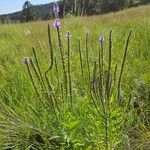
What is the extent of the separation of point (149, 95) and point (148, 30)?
1.86 meters

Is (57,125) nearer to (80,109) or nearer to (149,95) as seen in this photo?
(80,109)

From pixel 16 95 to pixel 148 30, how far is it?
2158 mm

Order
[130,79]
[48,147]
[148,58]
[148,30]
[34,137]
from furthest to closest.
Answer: [148,30], [148,58], [130,79], [34,137], [48,147]

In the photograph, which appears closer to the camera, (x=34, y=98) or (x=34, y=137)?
(x=34, y=137)

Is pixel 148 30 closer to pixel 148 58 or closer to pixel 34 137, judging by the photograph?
pixel 148 58

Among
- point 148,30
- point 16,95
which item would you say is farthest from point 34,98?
point 148,30

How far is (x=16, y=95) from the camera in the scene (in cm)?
278

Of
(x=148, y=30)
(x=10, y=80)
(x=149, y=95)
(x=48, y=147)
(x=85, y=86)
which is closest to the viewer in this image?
(x=48, y=147)

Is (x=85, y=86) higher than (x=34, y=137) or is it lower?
higher

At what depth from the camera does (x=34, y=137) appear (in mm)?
2348

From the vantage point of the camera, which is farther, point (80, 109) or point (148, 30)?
point (148, 30)

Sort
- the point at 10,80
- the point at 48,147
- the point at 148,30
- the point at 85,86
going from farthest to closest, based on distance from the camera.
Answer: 1. the point at 148,30
2. the point at 10,80
3. the point at 85,86
4. the point at 48,147

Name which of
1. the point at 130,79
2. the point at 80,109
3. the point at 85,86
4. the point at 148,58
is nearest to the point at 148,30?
Answer: the point at 148,58

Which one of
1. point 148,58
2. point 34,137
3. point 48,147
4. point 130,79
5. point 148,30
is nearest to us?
point 48,147
